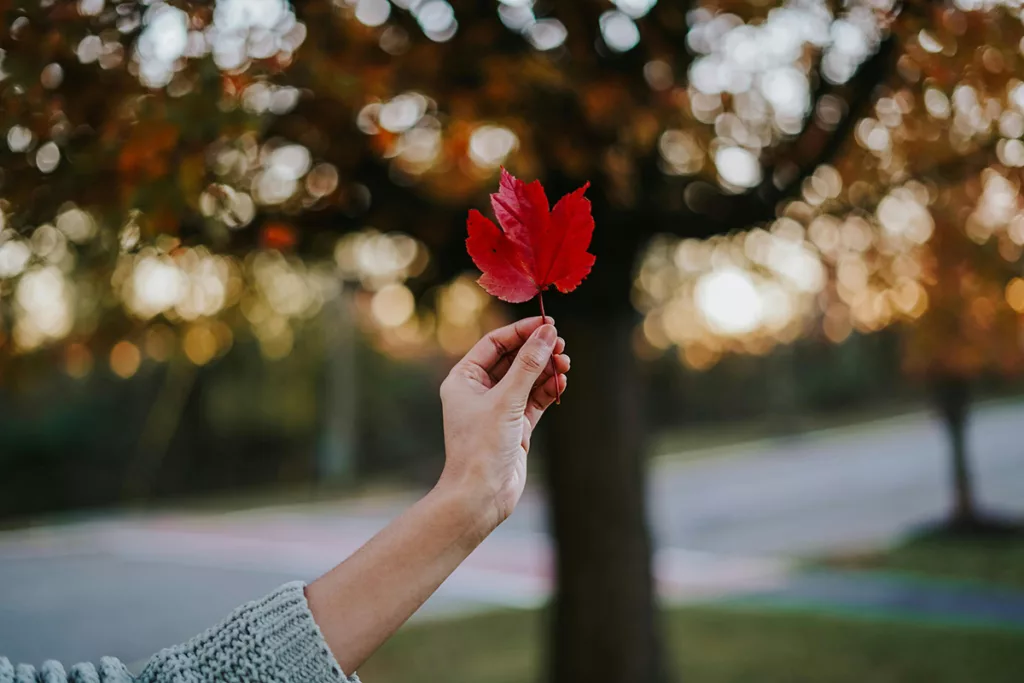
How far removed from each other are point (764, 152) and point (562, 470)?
1.88 metres

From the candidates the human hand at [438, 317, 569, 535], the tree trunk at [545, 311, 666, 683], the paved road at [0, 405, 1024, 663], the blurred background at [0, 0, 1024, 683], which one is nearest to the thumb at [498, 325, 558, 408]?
the human hand at [438, 317, 569, 535]

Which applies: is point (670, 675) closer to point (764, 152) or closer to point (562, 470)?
point (562, 470)

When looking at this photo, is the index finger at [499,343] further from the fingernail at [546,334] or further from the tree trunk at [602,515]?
the tree trunk at [602,515]

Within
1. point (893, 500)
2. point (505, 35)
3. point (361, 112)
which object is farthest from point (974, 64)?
point (893, 500)

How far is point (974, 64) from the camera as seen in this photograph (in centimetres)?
305

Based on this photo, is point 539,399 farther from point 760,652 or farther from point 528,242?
point 760,652

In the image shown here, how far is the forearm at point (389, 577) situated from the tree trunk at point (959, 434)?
9.98 meters

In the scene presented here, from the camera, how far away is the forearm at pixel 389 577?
4.03 feet

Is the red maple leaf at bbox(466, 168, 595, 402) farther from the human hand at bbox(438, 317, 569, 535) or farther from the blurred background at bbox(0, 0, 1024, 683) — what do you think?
the blurred background at bbox(0, 0, 1024, 683)

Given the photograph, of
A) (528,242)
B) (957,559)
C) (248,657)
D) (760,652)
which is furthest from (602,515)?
(957,559)

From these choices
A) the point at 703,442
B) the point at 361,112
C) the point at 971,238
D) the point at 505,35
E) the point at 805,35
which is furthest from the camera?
the point at 703,442

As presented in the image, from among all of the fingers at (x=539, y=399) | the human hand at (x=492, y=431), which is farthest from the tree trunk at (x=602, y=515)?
the human hand at (x=492, y=431)

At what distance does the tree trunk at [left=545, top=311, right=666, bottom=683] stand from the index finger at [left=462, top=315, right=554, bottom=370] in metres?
2.80

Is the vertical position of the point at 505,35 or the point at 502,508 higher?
the point at 505,35
